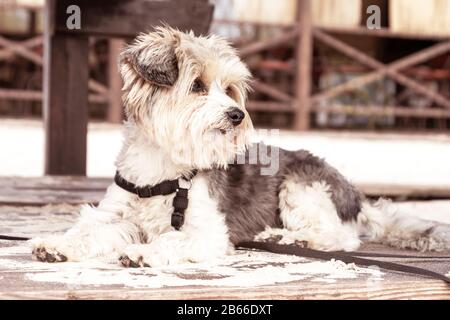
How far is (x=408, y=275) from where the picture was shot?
12.2ft

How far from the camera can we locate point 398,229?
4.95 m

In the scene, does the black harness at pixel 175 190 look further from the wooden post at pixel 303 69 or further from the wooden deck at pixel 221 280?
the wooden post at pixel 303 69

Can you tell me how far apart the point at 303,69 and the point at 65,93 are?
26.8ft

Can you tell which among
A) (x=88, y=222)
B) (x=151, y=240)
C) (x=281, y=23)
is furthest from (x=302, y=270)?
(x=281, y=23)

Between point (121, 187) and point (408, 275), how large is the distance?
1523 mm

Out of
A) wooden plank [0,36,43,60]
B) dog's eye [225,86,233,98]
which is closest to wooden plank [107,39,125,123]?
wooden plank [0,36,43,60]

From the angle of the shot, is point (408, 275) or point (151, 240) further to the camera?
point (151, 240)

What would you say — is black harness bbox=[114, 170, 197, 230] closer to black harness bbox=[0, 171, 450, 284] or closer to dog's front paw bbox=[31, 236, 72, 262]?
black harness bbox=[0, 171, 450, 284]

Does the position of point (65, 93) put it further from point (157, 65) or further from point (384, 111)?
point (384, 111)

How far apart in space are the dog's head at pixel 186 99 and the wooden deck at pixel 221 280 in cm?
57

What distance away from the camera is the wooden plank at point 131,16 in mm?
6969

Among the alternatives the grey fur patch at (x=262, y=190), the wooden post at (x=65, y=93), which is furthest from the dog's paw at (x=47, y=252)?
the wooden post at (x=65, y=93)

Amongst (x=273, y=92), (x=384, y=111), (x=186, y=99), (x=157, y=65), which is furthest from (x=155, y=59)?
(x=384, y=111)

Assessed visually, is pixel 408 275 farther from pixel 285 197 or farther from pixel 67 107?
pixel 67 107
